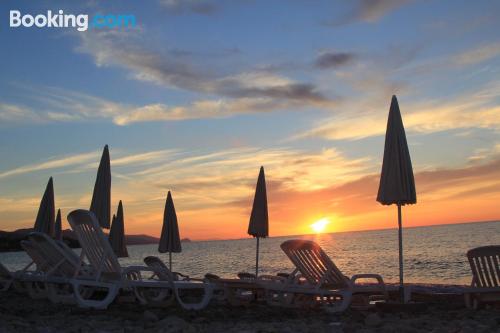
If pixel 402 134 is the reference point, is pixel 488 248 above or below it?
below

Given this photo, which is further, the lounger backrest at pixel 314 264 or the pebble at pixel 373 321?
the lounger backrest at pixel 314 264

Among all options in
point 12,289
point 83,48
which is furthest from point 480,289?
point 83,48

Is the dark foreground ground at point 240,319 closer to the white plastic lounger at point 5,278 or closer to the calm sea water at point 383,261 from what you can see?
the white plastic lounger at point 5,278

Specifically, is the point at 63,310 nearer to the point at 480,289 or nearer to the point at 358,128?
the point at 480,289

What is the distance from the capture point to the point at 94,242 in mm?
7293

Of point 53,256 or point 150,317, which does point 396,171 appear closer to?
point 150,317

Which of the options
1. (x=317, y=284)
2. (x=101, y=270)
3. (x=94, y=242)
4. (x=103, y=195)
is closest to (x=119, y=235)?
(x=103, y=195)

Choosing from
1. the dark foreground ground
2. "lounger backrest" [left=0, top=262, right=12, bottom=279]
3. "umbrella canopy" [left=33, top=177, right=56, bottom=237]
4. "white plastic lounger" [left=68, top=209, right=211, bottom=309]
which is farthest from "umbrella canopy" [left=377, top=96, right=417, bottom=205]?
"umbrella canopy" [left=33, top=177, right=56, bottom=237]

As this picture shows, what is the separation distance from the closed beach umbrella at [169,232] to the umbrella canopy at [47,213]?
2.51m

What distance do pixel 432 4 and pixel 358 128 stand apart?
7.34m

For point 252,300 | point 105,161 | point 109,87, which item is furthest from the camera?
point 109,87

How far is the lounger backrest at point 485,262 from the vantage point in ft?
22.4

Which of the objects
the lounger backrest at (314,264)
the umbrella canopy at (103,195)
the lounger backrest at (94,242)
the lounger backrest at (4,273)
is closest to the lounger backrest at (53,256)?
the lounger backrest at (94,242)

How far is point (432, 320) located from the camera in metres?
6.14
